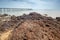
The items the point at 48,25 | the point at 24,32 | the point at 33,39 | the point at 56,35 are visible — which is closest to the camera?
the point at 33,39

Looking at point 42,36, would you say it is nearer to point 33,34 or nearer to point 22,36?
point 33,34

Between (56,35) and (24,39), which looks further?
(56,35)

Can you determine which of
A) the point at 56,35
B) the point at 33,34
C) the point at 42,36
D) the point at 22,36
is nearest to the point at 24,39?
the point at 22,36

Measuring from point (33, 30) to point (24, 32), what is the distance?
325 millimetres

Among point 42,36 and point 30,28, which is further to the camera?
point 30,28

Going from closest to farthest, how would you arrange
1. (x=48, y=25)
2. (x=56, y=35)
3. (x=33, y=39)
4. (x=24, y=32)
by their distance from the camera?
(x=33, y=39) < (x=24, y=32) < (x=56, y=35) < (x=48, y=25)

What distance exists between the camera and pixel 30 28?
3588 mm

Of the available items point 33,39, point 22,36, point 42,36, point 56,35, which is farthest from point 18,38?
point 56,35

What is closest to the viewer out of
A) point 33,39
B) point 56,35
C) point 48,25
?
point 33,39

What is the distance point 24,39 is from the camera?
3225 millimetres

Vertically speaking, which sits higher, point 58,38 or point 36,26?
point 36,26

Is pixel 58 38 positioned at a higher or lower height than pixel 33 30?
lower

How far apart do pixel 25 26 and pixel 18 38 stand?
586mm

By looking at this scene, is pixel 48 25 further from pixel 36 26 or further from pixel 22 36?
pixel 22 36
